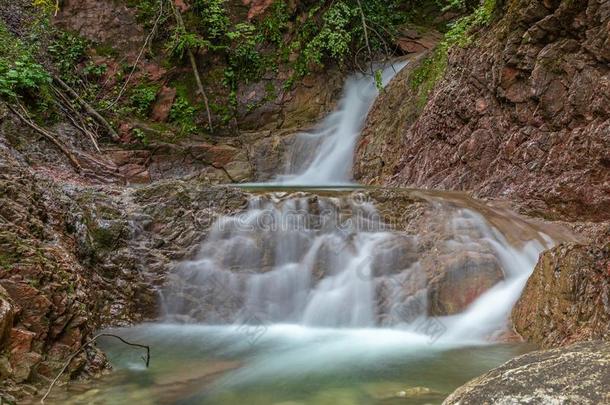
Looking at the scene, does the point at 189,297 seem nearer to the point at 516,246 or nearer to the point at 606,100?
the point at 516,246

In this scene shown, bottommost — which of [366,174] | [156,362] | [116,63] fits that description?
[156,362]

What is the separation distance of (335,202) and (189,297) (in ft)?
6.29

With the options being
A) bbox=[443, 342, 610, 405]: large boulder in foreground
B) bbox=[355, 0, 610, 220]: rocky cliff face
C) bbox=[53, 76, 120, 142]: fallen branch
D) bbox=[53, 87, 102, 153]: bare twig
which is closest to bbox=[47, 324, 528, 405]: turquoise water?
bbox=[443, 342, 610, 405]: large boulder in foreground

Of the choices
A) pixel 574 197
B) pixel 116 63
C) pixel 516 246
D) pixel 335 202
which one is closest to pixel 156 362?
pixel 335 202

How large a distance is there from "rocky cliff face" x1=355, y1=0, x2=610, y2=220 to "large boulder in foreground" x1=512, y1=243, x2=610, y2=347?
1.95m

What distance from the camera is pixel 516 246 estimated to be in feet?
Answer: 18.1

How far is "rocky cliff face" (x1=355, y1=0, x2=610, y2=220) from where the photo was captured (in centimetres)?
614

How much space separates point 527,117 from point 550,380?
18.7ft

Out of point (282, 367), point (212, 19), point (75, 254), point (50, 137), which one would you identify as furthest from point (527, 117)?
point (212, 19)

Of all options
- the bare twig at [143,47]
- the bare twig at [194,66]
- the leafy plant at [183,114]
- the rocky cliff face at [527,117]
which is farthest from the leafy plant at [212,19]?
the rocky cliff face at [527,117]

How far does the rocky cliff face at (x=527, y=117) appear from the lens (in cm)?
614

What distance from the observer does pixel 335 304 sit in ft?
17.5

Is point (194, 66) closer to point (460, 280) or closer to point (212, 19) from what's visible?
point (212, 19)

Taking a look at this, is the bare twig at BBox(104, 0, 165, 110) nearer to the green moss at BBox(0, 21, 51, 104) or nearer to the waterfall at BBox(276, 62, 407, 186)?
the green moss at BBox(0, 21, 51, 104)
